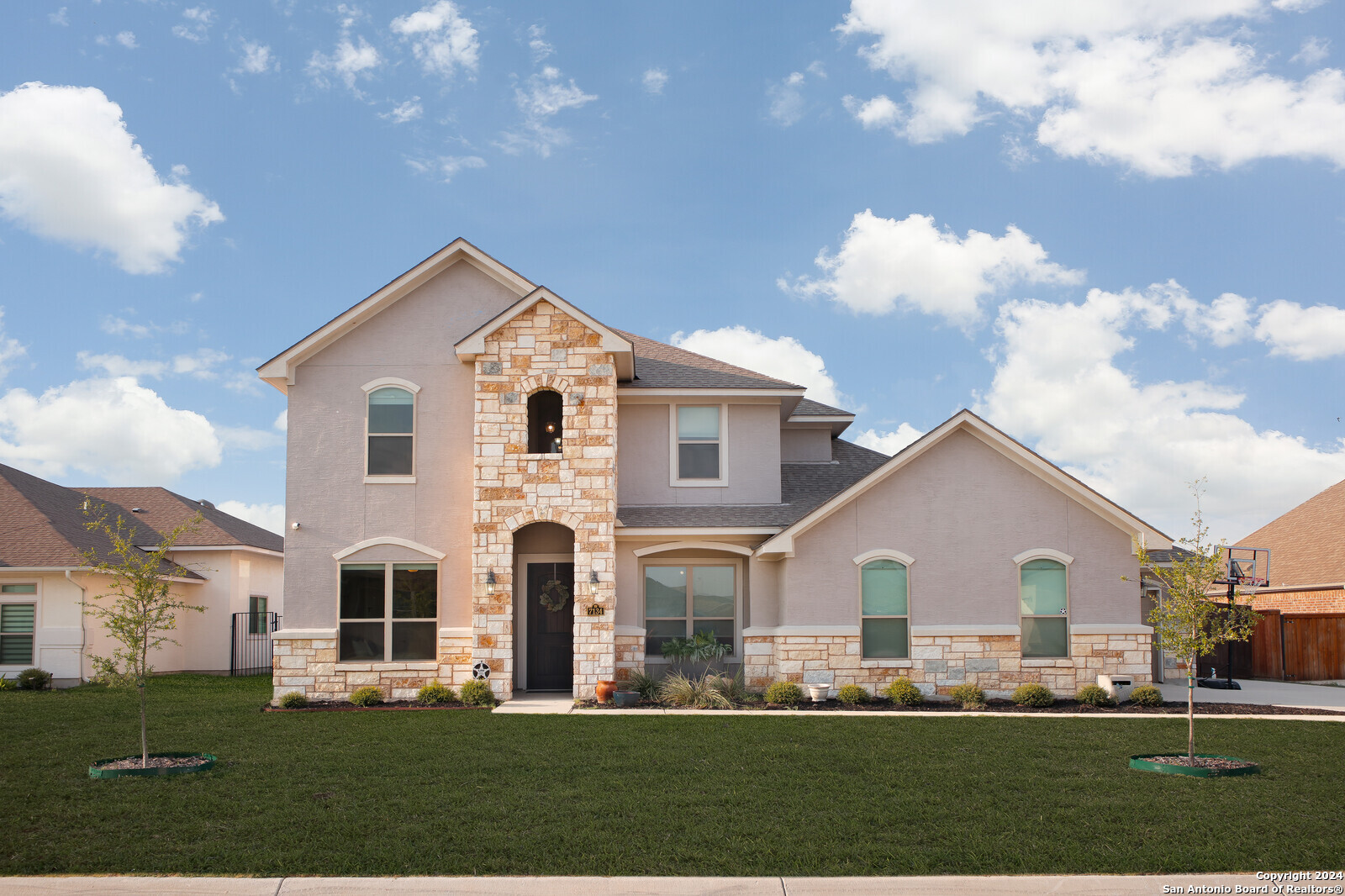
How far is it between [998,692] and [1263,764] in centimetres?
628

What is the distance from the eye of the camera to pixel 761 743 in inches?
491

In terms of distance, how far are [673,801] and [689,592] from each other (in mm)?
10079

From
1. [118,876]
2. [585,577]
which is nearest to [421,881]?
[118,876]

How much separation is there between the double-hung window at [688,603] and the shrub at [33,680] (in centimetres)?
1415

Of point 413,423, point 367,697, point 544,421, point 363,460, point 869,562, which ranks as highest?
point 544,421

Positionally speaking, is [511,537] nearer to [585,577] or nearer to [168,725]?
[585,577]

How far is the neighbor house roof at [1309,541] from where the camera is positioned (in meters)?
25.9

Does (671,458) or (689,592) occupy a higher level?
(671,458)

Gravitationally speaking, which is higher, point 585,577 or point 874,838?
point 585,577

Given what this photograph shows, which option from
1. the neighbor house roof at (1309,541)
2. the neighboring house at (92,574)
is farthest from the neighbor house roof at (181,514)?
the neighbor house roof at (1309,541)

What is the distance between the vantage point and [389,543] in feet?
59.8

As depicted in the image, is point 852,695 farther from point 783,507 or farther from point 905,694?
point 783,507

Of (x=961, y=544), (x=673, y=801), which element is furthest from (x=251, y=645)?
(x=673, y=801)

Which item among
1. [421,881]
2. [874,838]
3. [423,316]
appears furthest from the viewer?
[423,316]
